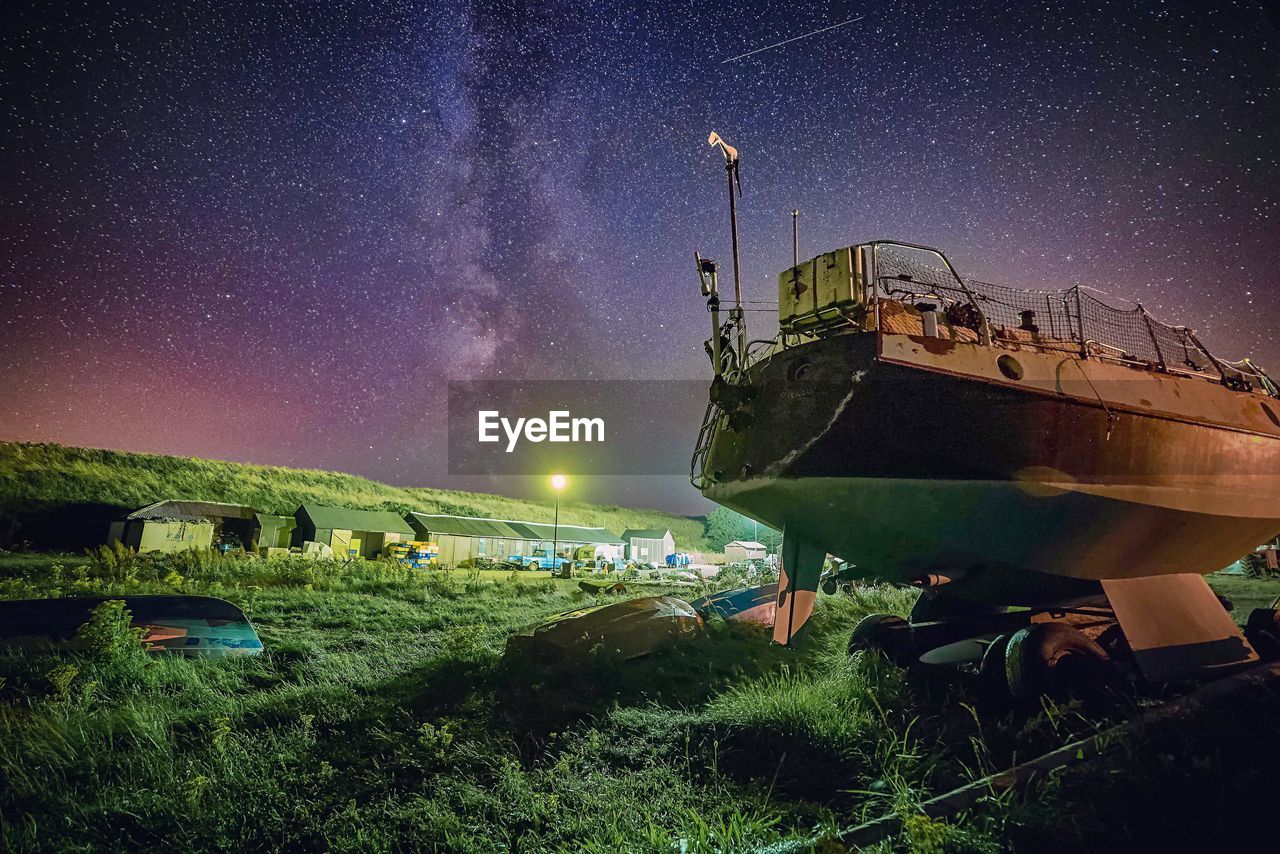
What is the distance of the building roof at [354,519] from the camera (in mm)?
32906

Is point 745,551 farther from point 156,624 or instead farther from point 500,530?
point 156,624

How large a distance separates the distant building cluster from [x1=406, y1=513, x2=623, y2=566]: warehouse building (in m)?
0.07

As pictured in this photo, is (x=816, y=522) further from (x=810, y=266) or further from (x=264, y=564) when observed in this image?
(x=264, y=564)

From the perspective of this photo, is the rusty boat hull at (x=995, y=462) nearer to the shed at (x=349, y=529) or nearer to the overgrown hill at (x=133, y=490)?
the shed at (x=349, y=529)

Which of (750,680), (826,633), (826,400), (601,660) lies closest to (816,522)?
(826,400)

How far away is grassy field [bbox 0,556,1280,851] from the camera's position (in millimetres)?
3301

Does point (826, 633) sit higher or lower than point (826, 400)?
lower

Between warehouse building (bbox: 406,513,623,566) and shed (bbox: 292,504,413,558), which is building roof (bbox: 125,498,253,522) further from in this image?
warehouse building (bbox: 406,513,623,566)

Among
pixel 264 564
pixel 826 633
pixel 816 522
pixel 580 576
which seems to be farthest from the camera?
pixel 580 576

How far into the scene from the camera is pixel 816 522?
6.01 metres

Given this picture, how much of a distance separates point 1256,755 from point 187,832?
677 cm

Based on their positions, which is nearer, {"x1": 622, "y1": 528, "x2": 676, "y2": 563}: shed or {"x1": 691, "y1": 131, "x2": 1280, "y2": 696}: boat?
{"x1": 691, "y1": 131, "x2": 1280, "y2": 696}: boat

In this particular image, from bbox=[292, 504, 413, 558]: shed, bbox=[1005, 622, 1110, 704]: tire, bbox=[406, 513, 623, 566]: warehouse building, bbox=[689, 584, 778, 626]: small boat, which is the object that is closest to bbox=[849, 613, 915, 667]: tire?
bbox=[1005, 622, 1110, 704]: tire

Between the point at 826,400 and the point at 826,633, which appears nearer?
the point at 826,400
